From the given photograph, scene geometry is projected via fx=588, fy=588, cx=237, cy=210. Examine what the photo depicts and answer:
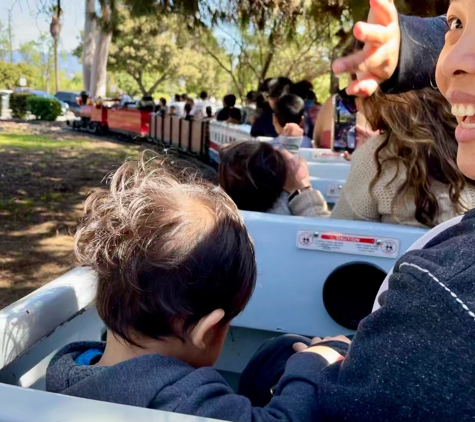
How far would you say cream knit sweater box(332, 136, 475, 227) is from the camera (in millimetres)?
1990

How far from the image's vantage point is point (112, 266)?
1.13 metres

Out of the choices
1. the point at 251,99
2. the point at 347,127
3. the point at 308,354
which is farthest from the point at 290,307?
the point at 251,99

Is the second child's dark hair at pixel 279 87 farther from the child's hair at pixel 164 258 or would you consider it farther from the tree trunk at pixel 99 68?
the tree trunk at pixel 99 68

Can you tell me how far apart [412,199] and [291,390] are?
1.11m

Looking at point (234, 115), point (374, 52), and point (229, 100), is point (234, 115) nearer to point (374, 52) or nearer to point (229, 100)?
point (229, 100)

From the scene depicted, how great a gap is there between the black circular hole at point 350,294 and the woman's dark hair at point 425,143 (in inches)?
10.9

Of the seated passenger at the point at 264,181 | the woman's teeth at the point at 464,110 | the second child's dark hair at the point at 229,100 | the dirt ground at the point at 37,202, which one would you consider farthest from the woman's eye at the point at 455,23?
the second child's dark hair at the point at 229,100

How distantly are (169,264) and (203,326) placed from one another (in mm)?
139

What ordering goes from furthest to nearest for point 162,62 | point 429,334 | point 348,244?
1. point 162,62
2. point 348,244
3. point 429,334

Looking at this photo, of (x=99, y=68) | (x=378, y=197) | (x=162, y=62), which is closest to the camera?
(x=378, y=197)

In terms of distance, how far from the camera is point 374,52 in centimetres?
123

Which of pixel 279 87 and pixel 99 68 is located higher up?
pixel 99 68

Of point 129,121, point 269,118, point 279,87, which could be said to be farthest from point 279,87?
point 129,121

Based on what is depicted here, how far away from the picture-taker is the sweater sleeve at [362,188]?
2.09m
